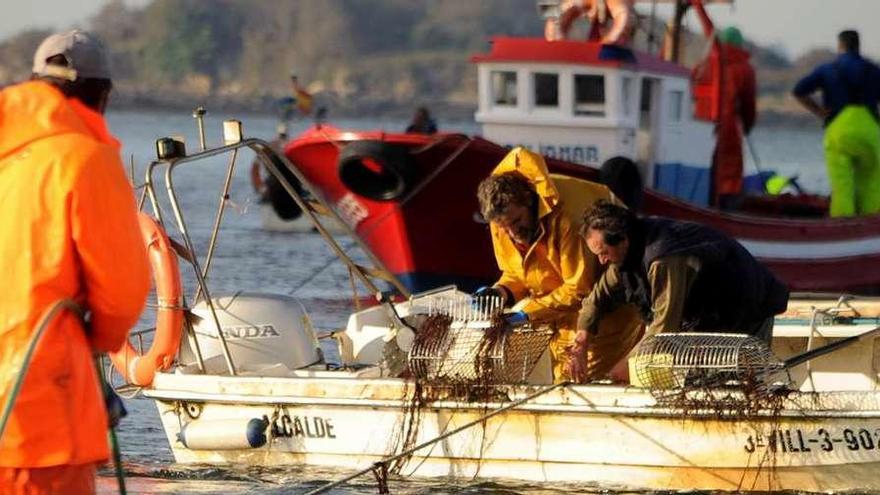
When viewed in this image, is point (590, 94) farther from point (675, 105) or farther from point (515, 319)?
point (515, 319)

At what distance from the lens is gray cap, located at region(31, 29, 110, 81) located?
538 cm

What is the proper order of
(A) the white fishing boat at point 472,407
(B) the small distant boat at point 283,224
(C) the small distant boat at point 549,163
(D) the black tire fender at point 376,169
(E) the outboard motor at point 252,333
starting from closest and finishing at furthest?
(A) the white fishing boat at point 472,407, (E) the outboard motor at point 252,333, (D) the black tire fender at point 376,169, (C) the small distant boat at point 549,163, (B) the small distant boat at point 283,224

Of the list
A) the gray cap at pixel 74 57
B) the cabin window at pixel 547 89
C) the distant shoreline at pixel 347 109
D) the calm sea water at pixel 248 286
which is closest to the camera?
the gray cap at pixel 74 57

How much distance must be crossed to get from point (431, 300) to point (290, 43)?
421ft

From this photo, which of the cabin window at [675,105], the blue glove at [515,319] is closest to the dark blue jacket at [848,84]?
the cabin window at [675,105]

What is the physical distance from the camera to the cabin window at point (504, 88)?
18.9 m

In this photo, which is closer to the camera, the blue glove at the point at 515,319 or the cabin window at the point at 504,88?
the blue glove at the point at 515,319

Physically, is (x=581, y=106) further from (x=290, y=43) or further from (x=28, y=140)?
(x=290, y=43)

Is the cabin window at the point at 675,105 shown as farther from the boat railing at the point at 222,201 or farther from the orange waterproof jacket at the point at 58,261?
the orange waterproof jacket at the point at 58,261

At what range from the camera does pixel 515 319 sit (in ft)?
30.1

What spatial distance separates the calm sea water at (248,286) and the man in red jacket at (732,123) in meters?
4.04

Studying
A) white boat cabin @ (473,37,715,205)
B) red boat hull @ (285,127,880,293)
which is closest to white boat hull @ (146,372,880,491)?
red boat hull @ (285,127,880,293)

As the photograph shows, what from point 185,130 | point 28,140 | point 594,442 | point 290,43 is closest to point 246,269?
point 594,442

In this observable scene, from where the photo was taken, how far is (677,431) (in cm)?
884
